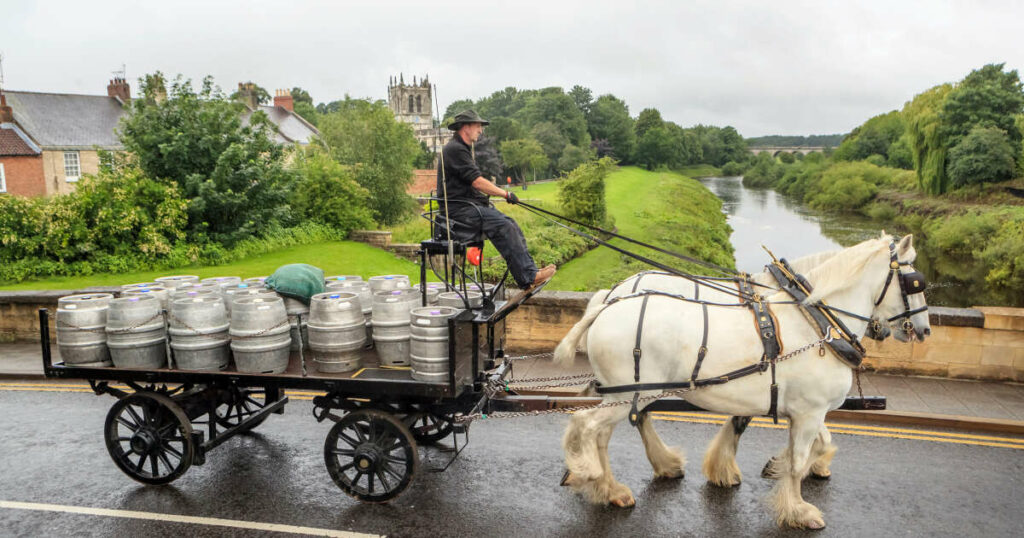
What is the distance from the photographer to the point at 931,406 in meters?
7.59

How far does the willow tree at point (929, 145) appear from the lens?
42.5 m

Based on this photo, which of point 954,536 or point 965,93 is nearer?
point 954,536

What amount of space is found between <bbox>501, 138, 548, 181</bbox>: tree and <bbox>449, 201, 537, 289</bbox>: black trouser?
244 feet

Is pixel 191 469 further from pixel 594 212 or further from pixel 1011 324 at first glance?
pixel 594 212

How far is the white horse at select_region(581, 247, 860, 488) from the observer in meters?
5.75

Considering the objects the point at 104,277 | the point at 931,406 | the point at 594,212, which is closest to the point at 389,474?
the point at 931,406

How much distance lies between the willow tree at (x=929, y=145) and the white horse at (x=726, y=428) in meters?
45.7

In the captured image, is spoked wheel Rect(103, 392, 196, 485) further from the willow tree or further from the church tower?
the church tower

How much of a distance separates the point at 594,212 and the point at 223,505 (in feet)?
108

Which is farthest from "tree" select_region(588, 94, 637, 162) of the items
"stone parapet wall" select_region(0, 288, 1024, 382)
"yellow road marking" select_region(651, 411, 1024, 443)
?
A: "yellow road marking" select_region(651, 411, 1024, 443)

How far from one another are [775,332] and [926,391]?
4459 mm

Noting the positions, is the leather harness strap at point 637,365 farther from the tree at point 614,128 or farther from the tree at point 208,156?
Answer: the tree at point 614,128

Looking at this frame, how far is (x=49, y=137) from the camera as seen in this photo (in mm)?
39812

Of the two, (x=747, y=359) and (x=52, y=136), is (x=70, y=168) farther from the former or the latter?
(x=747, y=359)
